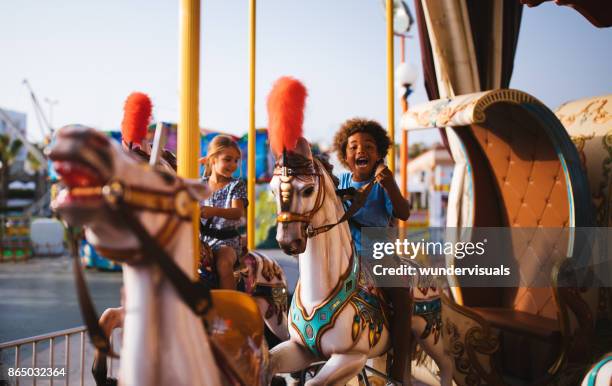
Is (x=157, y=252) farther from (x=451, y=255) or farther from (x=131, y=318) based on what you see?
(x=451, y=255)

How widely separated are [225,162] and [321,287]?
0.90 metres

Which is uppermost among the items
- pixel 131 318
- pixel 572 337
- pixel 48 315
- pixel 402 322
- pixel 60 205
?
pixel 60 205

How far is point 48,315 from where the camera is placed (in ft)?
22.2

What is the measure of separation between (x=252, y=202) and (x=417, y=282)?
1.29 m

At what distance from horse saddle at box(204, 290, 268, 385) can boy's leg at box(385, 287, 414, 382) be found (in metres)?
1.14

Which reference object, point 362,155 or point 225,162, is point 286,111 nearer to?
point 225,162

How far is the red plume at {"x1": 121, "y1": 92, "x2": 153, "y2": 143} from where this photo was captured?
6.59 feet

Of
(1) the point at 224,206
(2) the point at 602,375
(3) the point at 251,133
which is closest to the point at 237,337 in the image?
(1) the point at 224,206

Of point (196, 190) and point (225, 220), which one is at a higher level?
point (196, 190)

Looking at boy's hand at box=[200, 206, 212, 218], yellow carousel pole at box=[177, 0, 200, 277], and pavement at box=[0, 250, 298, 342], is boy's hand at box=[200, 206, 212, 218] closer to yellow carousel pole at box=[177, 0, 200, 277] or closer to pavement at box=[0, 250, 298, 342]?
yellow carousel pole at box=[177, 0, 200, 277]

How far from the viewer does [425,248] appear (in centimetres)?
371

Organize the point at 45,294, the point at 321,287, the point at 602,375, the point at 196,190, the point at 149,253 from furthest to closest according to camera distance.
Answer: the point at 45,294 → the point at 321,287 → the point at 602,375 → the point at 196,190 → the point at 149,253

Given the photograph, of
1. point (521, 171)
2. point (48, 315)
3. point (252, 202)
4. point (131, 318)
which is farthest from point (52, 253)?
point (131, 318)

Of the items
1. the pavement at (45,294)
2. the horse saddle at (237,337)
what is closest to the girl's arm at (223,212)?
the horse saddle at (237,337)
